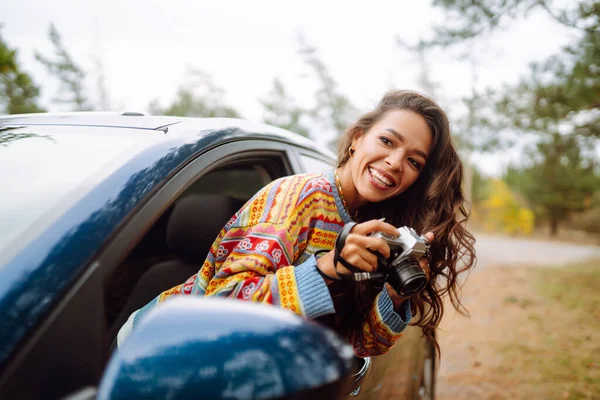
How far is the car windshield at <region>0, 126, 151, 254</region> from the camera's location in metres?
0.93

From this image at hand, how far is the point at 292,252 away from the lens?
1258 millimetres

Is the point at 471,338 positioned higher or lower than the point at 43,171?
lower

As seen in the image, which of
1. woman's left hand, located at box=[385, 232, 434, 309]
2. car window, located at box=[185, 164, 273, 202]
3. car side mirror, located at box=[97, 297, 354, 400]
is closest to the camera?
car side mirror, located at box=[97, 297, 354, 400]

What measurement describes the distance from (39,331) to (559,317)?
6.94 meters

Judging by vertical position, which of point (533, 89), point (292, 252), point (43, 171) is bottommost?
point (533, 89)

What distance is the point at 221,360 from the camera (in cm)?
60

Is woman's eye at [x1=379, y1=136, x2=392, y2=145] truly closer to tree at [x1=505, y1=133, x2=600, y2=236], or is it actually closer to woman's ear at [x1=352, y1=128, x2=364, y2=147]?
woman's ear at [x1=352, y1=128, x2=364, y2=147]

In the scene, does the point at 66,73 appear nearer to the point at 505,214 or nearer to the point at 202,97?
the point at 202,97

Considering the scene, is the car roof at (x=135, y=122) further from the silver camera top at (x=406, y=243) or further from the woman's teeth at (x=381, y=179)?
the silver camera top at (x=406, y=243)

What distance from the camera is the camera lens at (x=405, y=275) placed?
1113 millimetres

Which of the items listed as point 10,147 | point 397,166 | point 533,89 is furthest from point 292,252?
point 533,89

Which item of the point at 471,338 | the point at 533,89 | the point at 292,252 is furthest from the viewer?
the point at 533,89

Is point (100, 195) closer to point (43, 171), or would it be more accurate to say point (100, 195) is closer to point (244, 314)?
point (43, 171)

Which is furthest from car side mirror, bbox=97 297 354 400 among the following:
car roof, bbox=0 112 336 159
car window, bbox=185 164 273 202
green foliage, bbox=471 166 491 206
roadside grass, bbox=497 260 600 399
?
green foliage, bbox=471 166 491 206
